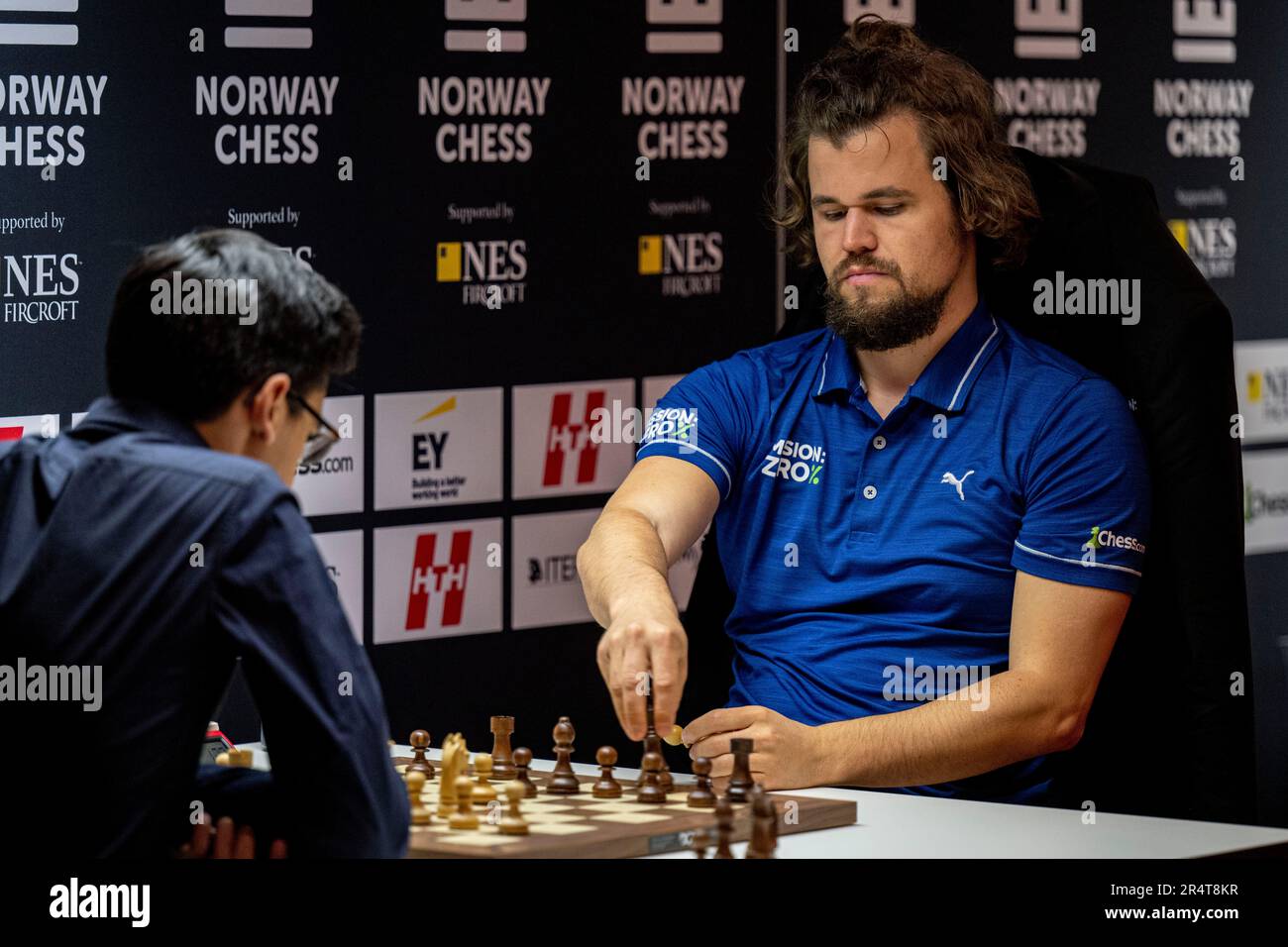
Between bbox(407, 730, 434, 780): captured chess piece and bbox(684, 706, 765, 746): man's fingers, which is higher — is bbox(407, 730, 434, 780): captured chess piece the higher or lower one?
the lower one

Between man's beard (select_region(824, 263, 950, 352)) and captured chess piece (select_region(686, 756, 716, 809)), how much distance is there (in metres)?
0.82

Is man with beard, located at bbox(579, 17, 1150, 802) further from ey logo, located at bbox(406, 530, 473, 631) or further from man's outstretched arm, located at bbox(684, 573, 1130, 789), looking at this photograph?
ey logo, located at bbox(406, 530, 473, 631)

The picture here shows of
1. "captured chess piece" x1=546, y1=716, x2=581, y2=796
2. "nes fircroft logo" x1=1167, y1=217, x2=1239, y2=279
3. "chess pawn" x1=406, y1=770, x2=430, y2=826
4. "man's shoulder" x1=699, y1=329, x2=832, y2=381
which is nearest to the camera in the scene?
"chess pawn" x1=406, y1=770, x2=430, y2=826

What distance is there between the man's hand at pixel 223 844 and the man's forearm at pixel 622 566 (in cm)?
66

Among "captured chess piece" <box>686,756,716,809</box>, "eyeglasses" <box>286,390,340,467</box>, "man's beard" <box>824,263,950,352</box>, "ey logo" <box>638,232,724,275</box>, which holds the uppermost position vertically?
"ey logo" <box>638,232,724,275</box>

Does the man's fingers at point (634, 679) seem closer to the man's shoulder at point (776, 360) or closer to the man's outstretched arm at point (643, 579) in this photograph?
the man's outstretched arm at point (643, 579)

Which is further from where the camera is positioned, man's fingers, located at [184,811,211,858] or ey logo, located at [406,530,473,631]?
ey logo, located at [406,530,473,631]

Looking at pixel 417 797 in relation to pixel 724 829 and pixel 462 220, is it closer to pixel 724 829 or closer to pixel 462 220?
pixel 724 829

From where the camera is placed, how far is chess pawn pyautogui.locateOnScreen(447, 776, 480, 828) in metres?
1.88

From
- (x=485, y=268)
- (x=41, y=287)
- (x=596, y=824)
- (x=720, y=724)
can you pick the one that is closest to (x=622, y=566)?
(x=720, y=724)

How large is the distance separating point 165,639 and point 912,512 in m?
1.36

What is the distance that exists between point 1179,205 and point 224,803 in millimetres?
3677

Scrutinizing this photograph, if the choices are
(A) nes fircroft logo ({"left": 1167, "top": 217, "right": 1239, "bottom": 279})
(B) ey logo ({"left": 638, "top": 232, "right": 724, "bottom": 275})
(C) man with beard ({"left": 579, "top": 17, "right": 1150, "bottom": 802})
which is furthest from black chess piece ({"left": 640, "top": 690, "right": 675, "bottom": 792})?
(A) nes fircroft logo ({"left": 1167, "top": 217, "right": 1239, "bottom": 279})
